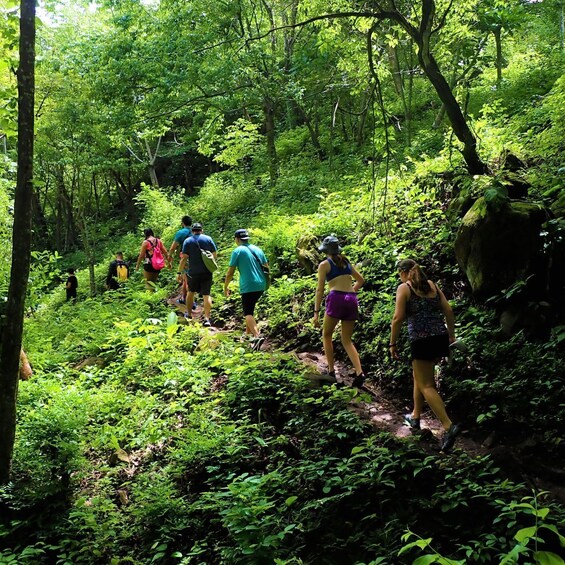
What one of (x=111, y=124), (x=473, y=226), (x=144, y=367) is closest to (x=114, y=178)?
(x=111, y=124)

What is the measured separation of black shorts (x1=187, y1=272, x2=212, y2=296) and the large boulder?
5.27m

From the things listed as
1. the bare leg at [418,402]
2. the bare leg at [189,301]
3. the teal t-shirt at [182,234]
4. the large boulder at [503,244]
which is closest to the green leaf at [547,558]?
the bare leg at [418,402]

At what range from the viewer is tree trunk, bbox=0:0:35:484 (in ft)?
17.1

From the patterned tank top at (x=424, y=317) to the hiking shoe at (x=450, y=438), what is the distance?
1011 millimetres

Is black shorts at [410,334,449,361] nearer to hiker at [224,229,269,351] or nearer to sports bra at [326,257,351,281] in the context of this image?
sports bra at [326,257,351,281]

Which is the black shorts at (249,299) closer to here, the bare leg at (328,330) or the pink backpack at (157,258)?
the bare leg at (328,330)

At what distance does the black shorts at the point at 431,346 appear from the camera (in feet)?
17.1

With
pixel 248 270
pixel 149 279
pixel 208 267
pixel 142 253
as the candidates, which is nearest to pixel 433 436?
pixel 248 270

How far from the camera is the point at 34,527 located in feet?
16.9

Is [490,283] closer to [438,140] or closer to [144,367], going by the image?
[144,367]

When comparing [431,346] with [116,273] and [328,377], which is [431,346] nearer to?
[328,377]

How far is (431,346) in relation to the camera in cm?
524

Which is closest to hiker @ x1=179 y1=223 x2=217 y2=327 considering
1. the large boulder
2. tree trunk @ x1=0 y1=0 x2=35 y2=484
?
tree trunk @ x1=0 y1=0 x2=35 y2=484

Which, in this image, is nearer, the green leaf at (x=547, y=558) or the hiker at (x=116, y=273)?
the green leaf at (x=547, y=558)
